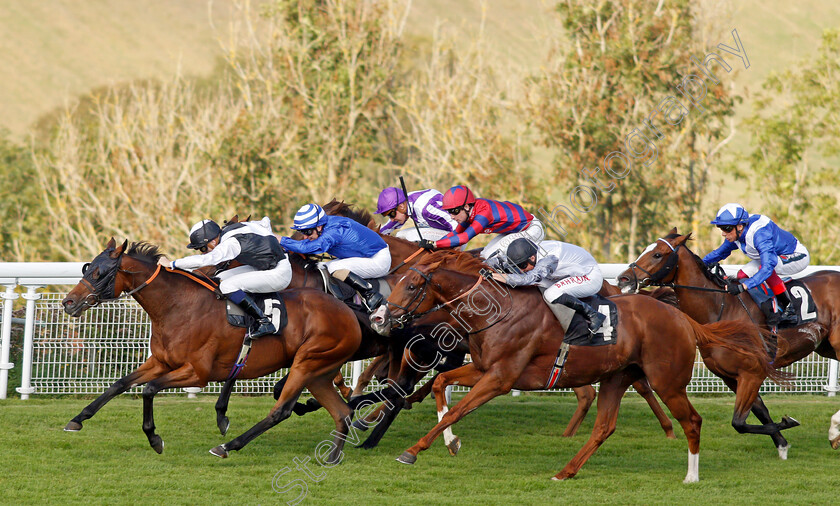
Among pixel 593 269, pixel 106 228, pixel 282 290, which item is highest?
pixel 593 269

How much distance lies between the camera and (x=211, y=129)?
853 inches

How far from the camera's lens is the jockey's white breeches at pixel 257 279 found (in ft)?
19.9

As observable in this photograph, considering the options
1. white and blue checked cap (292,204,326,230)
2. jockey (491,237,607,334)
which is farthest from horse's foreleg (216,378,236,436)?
jockey (491,237,607,334)

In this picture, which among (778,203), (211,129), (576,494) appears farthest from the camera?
(211,129)

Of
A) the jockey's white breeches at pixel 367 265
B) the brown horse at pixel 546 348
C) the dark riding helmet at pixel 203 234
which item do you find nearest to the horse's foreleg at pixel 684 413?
the brown horse at pixel 546 348

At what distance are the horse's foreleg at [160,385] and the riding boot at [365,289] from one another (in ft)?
4.02

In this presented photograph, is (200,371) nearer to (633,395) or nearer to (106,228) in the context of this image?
(633,395)

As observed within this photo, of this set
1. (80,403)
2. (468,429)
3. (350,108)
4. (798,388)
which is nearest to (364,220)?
(468,429)

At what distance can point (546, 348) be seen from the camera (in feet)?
19.0

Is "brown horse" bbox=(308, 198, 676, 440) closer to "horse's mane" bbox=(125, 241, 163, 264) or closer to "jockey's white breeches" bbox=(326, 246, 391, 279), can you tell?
"jockey's white breeches" bbox=(326, 246, 391, 279)

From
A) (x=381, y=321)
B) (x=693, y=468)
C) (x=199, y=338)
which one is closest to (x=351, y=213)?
(x=199, y=338)

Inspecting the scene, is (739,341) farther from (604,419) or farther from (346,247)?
(346,247)

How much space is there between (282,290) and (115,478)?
162cm

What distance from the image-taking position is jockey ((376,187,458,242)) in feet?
24.7
